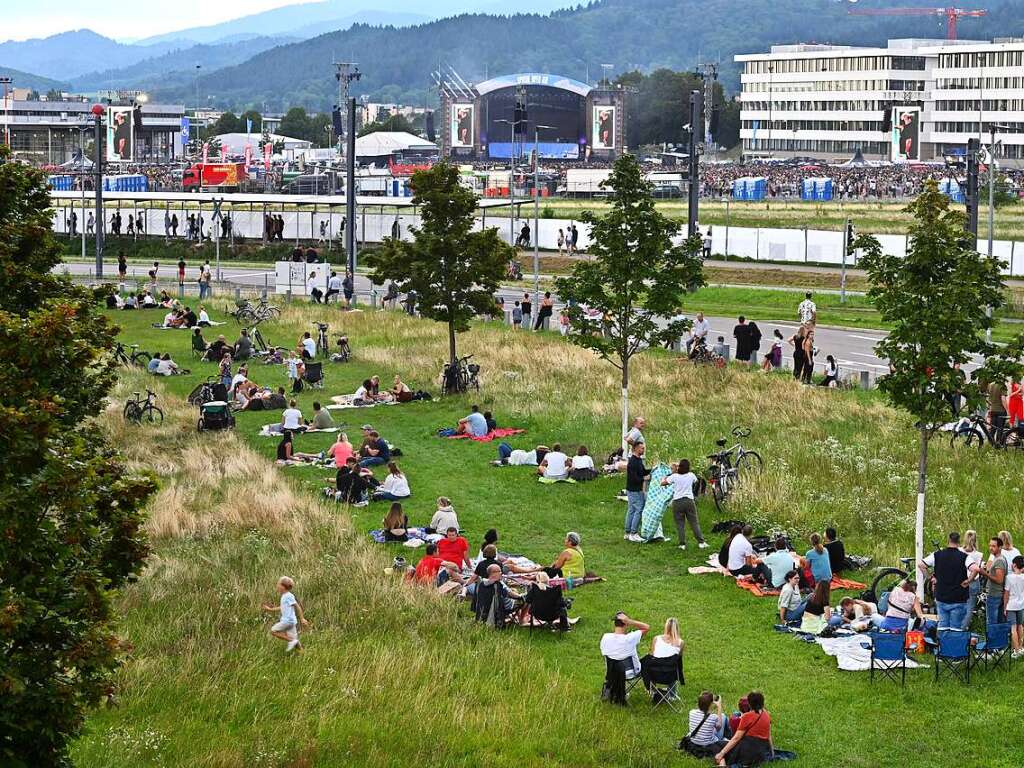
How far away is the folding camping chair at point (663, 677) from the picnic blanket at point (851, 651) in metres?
2.13

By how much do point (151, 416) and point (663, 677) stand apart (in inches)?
737

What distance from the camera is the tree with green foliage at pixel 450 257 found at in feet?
116

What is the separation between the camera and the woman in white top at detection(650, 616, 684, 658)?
1562 cm

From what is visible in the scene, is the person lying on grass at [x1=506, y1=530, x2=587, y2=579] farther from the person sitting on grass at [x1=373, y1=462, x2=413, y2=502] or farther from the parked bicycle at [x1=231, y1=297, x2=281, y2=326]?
the parked bicycle at [x1=231, y1=297, x2=281, y2=326]

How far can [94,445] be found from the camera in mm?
12094

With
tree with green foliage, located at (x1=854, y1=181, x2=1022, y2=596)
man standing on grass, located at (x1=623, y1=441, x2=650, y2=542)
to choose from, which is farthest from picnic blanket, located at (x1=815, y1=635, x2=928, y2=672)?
man standing on grass, located at (x1=623, y1=441, x2=650, y2=542)

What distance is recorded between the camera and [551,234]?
75.9m

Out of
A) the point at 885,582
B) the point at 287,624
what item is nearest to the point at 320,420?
the point at 287,624

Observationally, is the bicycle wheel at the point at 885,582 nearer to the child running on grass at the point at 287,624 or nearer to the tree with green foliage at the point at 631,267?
the child running on grass at the point at 287,624

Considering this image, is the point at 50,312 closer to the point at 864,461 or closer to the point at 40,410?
the point at 40,410

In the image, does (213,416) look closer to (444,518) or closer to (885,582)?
(444,518)

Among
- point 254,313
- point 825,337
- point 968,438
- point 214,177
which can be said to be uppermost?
point 214,177

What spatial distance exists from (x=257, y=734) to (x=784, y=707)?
209 inches

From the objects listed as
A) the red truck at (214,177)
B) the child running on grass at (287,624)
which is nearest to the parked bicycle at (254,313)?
the child running on grass at (287,624)
